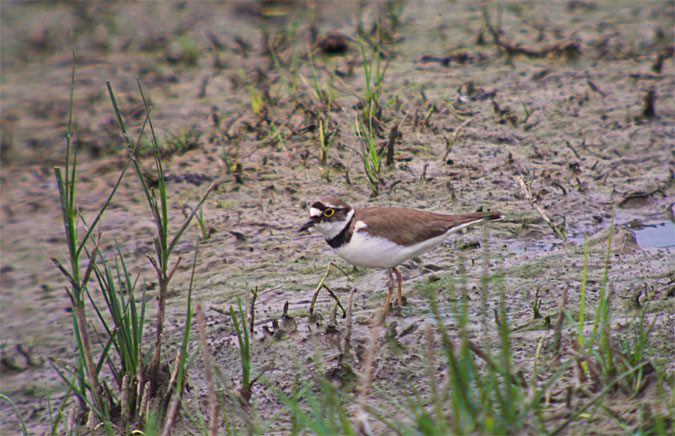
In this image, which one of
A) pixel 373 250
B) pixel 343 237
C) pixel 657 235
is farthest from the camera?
pixel 657 235

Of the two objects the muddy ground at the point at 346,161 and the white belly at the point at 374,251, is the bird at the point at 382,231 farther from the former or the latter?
the muddy ground at the point at 346,161

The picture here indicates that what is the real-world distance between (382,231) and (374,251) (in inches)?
5.9

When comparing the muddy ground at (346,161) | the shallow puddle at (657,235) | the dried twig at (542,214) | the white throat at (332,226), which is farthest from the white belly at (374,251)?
the shallow puddle at (657,235)

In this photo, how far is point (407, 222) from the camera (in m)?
4.60

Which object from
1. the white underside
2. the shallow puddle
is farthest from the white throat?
the shallow puddle

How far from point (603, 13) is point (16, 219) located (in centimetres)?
822

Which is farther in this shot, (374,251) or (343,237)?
(343,237)

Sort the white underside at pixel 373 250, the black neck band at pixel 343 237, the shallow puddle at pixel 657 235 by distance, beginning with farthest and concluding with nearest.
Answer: the shallow puddle at pixel 657 235 → the black neck band at pixel 343 237 → the white underside at pixel 373 250

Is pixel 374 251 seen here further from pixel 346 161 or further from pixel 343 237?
pixel 346 161

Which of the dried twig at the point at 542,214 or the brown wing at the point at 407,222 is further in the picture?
the dried twig at the point at 542,214

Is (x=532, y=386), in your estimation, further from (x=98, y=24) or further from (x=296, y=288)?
(x=98, y=24)

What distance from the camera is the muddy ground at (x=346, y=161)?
4480 millimetres

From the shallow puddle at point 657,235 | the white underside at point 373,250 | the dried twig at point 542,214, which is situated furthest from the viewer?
the dried twig at point 542,214

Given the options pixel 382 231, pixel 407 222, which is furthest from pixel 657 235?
pixel 382 231
